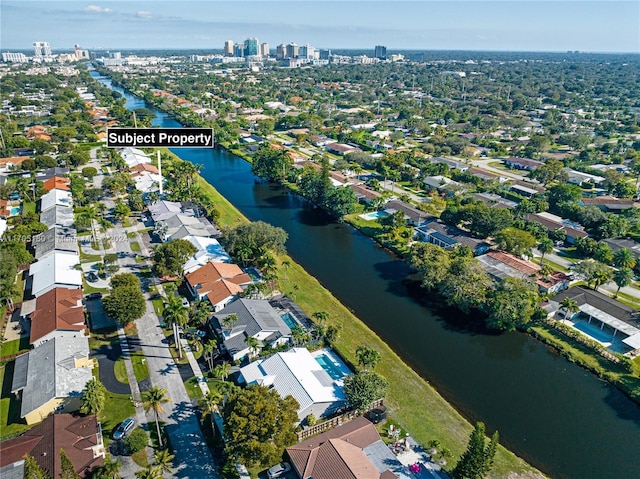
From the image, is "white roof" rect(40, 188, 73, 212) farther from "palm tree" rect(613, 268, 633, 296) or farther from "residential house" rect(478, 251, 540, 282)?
"palm tree" rect(613, 268, 633, 296)

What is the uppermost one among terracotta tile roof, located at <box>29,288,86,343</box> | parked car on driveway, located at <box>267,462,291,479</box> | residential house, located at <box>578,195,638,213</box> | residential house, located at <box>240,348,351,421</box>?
residential house, located at <box>578,195,638,213</box>

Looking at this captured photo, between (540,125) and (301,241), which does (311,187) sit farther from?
(540,125)

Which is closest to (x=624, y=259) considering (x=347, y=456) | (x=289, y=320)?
(x=289, y=320)

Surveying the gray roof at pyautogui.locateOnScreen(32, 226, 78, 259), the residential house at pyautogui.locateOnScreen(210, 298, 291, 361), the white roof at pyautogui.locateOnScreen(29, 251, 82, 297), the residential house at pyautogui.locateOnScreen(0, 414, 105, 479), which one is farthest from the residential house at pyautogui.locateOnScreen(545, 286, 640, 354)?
the gray roof at pyautogui.locateOnScreen(32, 226, 78, 259)

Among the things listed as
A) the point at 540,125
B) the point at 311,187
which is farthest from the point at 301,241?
→ the point at 540,125

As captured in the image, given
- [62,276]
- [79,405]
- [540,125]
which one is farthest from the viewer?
[540,125]

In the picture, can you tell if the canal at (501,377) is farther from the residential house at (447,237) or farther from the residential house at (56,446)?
the residential house at (56,446)

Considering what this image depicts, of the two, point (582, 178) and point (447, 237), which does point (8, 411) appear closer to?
point (447, 237)
